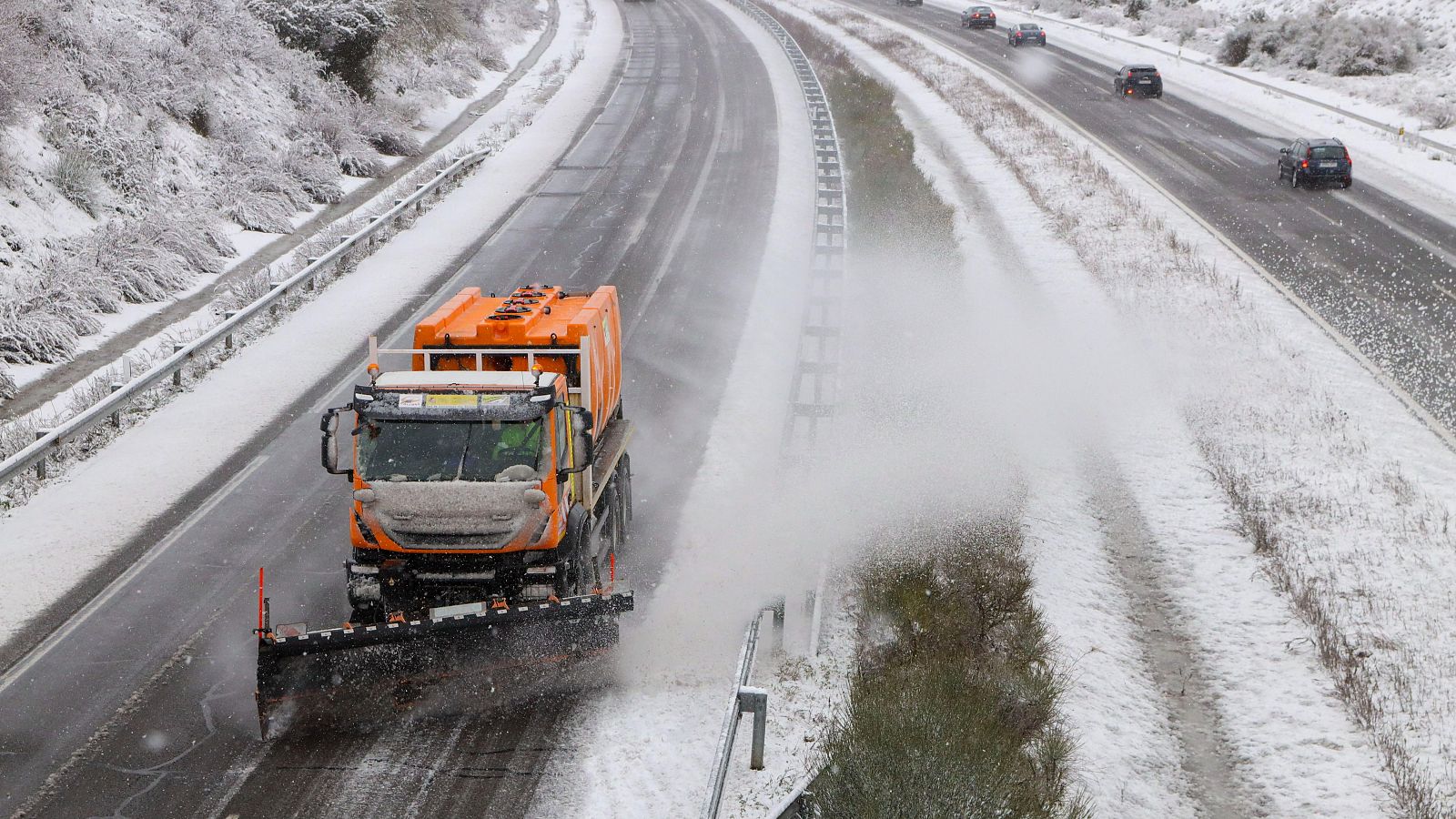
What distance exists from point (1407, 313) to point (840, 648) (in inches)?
710

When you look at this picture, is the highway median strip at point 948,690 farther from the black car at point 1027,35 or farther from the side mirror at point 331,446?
the black car at point 1027,35

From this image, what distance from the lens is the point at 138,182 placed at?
24906mm

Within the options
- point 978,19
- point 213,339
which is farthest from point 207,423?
point 978,19

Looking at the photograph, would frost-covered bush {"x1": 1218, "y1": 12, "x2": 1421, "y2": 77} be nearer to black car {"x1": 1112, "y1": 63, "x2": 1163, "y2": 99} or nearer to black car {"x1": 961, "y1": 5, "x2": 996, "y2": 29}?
black car {"x1": 1112, "y1": 63, "x2": 1163, "y2": 99}

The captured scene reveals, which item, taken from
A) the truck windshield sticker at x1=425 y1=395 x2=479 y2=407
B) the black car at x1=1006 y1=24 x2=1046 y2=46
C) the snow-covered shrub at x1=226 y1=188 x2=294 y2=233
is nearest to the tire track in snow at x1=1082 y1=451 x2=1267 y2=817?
the truck windshield sticker at x1=425 y1=395 x2=479 y2=407

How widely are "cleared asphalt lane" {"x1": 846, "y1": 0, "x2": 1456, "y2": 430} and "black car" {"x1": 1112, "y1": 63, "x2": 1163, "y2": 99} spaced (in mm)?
544

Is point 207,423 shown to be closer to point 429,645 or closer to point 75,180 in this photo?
point 429,645

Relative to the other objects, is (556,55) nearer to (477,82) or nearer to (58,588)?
(477,82)

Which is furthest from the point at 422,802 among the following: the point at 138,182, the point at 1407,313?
the point at 1407,313

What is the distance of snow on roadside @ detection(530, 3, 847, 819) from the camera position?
9.51 metres

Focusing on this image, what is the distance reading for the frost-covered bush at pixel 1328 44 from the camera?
167 ft

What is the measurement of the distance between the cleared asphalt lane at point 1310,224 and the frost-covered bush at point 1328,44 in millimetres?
6116

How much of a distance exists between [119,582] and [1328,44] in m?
55.2

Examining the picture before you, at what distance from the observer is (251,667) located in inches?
432
